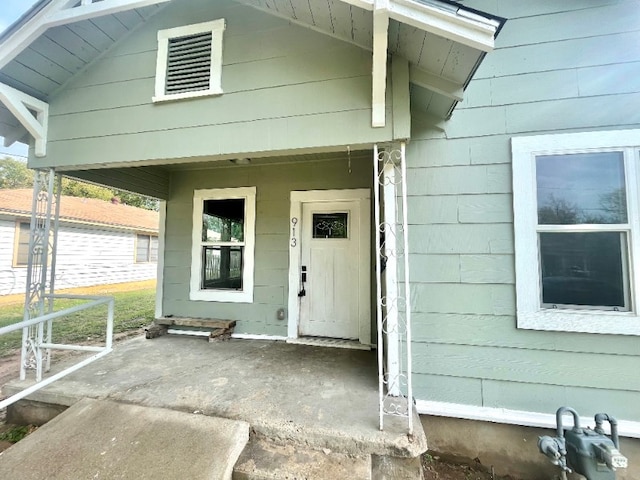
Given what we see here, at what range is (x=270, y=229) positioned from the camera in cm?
404

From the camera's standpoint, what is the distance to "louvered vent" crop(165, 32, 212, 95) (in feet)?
8.27

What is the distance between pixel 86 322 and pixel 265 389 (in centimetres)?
551

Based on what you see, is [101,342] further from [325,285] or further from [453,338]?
[453,338]

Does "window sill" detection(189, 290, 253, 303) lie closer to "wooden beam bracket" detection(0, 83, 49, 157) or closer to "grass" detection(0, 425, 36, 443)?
"grass" detection(0, 425, 36, 443)

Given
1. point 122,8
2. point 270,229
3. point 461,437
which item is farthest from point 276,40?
point 461,437

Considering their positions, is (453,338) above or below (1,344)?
above

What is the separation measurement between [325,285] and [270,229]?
110cm

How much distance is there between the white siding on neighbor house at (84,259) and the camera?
27.4 ft

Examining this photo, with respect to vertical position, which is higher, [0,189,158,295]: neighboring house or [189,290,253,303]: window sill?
[0,189,158,295]: neighboring house

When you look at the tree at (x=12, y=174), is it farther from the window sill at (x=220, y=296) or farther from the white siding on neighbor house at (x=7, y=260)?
the window sill at (x=220, y=296)

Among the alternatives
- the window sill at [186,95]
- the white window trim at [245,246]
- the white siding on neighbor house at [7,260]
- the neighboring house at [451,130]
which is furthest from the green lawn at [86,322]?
the window sill at [186,95]

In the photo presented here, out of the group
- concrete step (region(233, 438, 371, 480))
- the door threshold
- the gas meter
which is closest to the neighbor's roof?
the door threshold

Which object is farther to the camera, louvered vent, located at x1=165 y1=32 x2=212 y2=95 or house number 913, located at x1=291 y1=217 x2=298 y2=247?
house number 913, located at x1=291 y1=217 x2=298 y2=247

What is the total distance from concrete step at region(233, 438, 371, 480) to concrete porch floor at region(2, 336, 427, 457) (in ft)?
0.17
